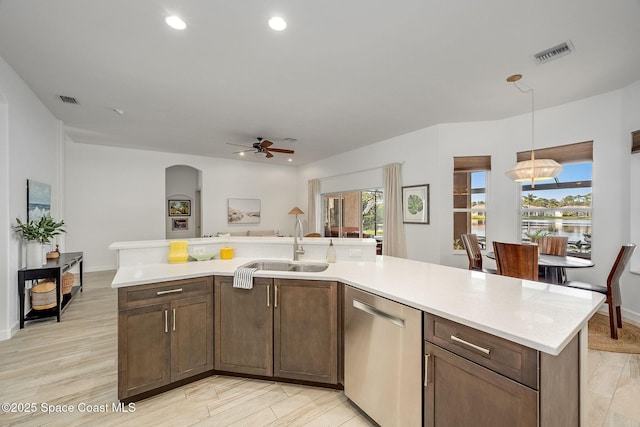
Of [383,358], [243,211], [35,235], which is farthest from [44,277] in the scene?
[243,211]

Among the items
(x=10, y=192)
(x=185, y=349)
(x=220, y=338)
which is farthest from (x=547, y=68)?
(x=10, y=192)

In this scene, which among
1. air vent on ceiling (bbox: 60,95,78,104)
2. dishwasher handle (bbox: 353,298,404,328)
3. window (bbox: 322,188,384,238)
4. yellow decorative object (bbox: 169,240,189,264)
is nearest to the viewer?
dishwasher handle (bbox: 353,298,404,328)

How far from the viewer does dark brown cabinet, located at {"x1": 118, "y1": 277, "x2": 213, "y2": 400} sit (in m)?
1.87

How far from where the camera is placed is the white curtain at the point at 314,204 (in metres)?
7.85

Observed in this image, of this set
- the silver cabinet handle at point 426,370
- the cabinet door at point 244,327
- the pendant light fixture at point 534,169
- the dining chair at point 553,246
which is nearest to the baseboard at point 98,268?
the cabinet door at point 244,327

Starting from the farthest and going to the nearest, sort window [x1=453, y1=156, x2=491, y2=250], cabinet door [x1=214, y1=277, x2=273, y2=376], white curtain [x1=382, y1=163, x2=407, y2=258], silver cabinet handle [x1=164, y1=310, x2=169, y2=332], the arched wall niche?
the arched wall niche
white curtain [x1=382, y1=163, x2=407, y2=258]
window [x1=453, y1=156, x2=491, y2=250]
cabinet door [x1=214, y1=277, x2=273, y2=376]
silver cabinet handle [x1=164, y1=310, x2=169, y2=332]

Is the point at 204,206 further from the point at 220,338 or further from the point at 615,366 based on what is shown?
the point at 615,366

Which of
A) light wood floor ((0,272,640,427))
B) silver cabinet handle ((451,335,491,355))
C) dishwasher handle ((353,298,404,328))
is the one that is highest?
silver cabinet handle ((451,335,491,355))

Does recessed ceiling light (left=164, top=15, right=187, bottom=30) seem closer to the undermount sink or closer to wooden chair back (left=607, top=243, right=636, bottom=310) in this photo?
the undermount sink

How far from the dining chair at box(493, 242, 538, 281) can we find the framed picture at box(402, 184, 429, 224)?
6.08ft

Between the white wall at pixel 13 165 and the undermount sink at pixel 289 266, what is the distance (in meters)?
2.79

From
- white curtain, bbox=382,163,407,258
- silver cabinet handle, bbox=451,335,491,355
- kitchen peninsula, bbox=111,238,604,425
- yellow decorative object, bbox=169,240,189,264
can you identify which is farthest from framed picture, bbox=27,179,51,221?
white curtain, bbox=382,163,407,258

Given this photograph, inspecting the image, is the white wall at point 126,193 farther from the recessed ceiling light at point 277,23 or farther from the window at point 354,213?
the recessed ceiling light at point 277,23

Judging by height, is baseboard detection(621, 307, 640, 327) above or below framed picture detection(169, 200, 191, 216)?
below
